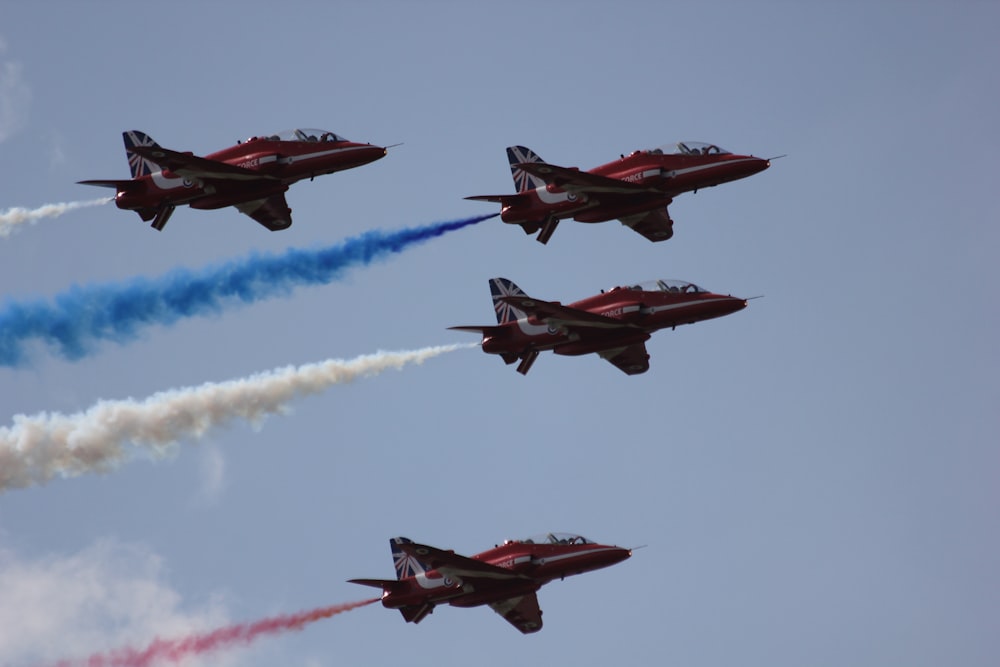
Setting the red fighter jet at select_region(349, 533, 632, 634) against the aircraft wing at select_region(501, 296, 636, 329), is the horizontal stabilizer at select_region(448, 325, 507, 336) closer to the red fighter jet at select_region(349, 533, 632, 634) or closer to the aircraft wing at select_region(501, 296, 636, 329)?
the aircraft wing at select_region(501, 296, 636, 329)

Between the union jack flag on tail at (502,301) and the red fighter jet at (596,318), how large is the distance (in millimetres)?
39

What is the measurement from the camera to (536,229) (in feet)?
274

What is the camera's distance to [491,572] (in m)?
79.8

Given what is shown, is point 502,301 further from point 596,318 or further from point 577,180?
point 577,180

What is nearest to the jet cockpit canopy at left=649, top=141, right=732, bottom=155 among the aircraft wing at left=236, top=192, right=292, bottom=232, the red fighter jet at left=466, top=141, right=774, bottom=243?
the red fighter jet at left=466, top=141, right=774, bottom=243

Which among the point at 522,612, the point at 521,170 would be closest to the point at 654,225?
the point at 521,170

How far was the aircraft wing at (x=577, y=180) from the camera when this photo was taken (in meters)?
81.6

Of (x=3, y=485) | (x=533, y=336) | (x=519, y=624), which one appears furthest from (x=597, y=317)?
(x=3, y=485)

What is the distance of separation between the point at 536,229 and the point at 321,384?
37.8ft

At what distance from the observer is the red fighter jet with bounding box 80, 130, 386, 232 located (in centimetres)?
8131

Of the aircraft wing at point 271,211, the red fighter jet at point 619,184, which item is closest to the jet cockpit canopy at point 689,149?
the red fighter jet at point 619,184

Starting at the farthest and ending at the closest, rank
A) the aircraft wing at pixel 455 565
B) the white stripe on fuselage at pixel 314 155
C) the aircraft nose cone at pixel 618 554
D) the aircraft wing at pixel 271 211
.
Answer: the aircraft wing at pixel 271 211 < the white stripe on fuselage at pixel 314 155 < the aircraft nose cone at pixel 618 554 < the aircraft wing at pixel 455 565

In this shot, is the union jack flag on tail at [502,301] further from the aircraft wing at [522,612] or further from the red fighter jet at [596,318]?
the aircraft wing at [522,612]

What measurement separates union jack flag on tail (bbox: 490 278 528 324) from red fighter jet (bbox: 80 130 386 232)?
6906mm
